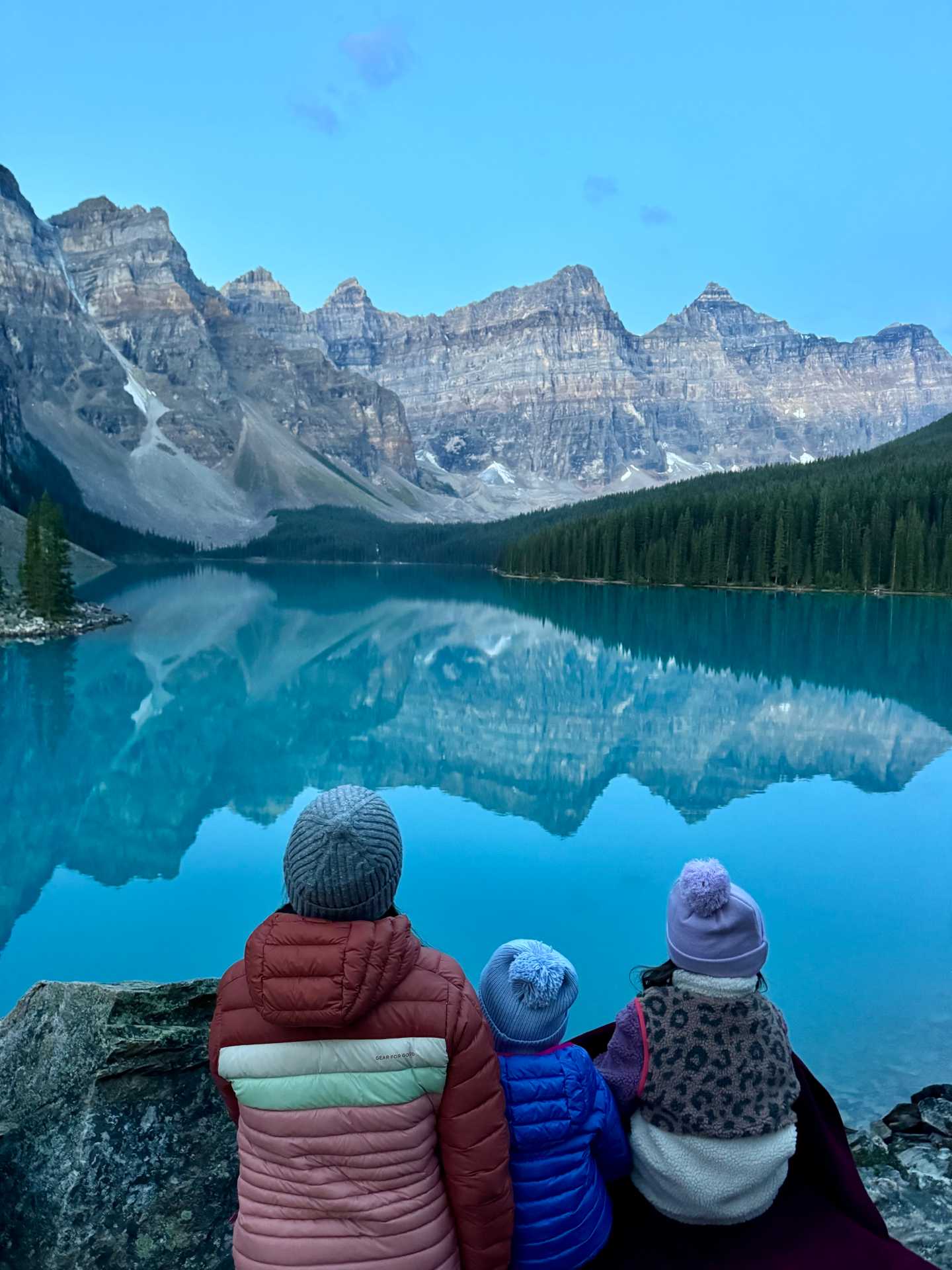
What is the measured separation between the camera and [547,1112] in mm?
2836

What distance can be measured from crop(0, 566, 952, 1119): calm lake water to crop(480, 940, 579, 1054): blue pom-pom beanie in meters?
3.85

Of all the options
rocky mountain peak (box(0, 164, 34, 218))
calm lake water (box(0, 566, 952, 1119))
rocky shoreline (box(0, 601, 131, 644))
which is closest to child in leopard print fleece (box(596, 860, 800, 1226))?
calm lake water (box(0, 566, 952, 1119))

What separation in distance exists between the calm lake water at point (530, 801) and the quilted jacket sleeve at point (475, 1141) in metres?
3.97

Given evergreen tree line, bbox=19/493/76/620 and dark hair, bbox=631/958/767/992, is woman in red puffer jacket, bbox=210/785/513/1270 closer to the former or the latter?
dark hair, bbox=631/958/767/992

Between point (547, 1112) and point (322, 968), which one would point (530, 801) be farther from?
point (322, 968)

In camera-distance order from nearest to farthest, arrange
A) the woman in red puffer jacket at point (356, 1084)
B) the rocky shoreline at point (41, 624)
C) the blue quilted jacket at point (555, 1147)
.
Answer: the woman in red puffer jacket at point (356, 1084)
the blue quilted jacket at point (555, 1147)
the rocky shoreline at point (41, 624)

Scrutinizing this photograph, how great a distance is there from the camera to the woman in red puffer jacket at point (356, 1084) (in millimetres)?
2490

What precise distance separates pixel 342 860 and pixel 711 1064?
147 cm

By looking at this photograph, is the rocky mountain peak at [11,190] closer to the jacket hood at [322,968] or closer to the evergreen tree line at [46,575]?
the evergreen tree line at [46,575]

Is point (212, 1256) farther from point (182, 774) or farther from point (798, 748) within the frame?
point (798, 748)

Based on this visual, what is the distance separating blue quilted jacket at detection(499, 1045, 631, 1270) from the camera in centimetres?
282

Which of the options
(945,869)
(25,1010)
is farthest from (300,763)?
(25,1010)

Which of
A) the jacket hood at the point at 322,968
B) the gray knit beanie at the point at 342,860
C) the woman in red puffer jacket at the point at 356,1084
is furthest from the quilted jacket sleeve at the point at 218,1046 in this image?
the gray knit beanie at the point at 342,860

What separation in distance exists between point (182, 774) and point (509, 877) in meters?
7.67
